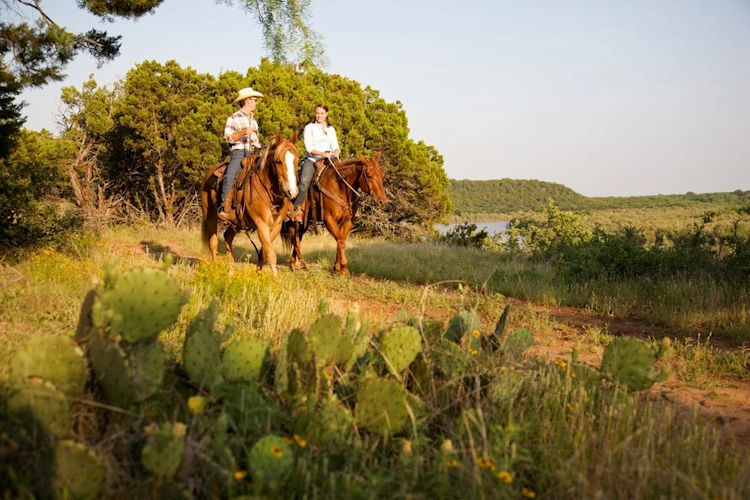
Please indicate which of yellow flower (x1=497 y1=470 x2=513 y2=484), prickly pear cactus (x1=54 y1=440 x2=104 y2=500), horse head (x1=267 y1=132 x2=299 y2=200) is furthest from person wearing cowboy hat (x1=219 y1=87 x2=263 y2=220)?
yellow flower (x1=497 y1=470 x2=513 y2=484)

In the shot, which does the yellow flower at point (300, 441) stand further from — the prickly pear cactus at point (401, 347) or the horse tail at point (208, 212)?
the horse tail at point (208, 212)

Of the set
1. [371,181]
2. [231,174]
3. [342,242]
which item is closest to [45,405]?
[231,174]

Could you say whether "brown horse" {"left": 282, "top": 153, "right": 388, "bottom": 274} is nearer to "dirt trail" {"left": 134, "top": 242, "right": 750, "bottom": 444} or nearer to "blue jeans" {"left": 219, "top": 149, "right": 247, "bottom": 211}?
"blue jeans" {"left": 219, "top": 149, "right": 247, "bottom": 211}

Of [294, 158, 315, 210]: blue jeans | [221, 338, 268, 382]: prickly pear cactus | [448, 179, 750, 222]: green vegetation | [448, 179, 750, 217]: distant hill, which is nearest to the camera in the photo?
[221, 338, 268, 382]: prickly pear cactus

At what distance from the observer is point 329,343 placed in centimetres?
393

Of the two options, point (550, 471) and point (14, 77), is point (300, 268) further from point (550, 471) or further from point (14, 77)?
point (550, 471)

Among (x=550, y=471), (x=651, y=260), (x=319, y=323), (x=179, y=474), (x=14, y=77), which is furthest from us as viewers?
(x=651, y=260)

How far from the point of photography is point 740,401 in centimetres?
526

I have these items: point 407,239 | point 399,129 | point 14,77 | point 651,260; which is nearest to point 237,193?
point 14,77

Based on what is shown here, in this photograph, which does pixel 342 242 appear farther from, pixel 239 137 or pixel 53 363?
pixel 53 363

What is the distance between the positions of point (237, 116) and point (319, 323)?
7639mm

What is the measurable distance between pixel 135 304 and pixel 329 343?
127 centimetres

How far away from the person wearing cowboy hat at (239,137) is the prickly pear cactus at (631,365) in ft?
24.8

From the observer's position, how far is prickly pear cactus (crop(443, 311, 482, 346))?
467 centimetres
